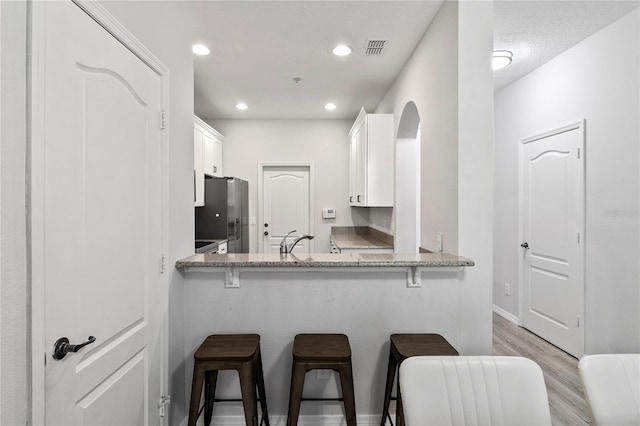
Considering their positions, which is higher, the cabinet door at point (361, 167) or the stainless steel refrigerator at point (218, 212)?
the cabinet door at point (361, 167)

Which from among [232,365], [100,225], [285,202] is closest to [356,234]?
[285,202]

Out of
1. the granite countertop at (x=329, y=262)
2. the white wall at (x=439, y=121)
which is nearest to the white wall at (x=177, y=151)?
the granite countertop at (x=329, y=262)

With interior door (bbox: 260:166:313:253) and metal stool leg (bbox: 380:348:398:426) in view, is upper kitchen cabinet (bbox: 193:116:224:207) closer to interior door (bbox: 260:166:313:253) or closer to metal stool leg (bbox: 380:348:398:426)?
interior door (bbox: 260:166:313:253)

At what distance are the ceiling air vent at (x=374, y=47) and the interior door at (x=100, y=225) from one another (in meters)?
1.79

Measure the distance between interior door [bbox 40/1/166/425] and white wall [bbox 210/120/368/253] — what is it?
11.7 ft

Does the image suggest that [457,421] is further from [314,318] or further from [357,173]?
[357,173]

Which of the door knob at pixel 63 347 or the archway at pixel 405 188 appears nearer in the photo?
the door knob at pixel 63 347

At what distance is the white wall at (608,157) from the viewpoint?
250cm

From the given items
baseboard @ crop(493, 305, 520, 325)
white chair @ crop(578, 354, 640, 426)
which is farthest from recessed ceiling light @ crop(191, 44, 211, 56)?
baseboard @ crop(493, 305, 520, 325)

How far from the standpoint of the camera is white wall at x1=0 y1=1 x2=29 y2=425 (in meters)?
0.90

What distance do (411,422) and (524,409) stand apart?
35 cm

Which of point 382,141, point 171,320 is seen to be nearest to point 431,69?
point 382,141

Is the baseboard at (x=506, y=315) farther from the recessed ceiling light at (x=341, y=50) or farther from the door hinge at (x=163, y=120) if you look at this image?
the door hinge at (x=163, y=120)

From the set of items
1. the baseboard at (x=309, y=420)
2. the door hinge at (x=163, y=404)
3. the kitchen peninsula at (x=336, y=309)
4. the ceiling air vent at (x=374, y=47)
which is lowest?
the baseboard at (x=309, y=420)
